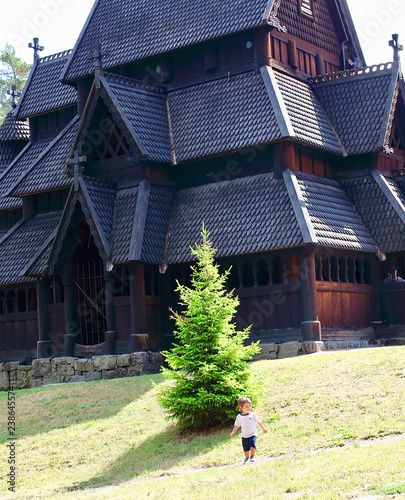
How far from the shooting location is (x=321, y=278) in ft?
82.7

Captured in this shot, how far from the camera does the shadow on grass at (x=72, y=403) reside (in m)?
20.3

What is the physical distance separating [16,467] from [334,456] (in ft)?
23.4

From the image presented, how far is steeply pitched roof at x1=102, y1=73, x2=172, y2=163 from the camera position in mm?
27234

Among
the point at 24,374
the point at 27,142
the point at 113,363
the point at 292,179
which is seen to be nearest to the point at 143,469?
the point at 113,363

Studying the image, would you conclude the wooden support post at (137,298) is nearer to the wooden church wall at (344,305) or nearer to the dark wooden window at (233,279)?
the dark wooden window at (233,279)

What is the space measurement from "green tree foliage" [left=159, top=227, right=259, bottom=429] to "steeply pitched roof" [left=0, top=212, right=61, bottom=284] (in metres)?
11.2

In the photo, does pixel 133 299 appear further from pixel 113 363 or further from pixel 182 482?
pixel 182 482

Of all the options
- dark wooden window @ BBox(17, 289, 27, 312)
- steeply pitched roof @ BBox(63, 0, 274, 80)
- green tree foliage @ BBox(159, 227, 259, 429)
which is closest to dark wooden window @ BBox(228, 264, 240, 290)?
green tree foliage @ BBox(159, 227, 259, 429)

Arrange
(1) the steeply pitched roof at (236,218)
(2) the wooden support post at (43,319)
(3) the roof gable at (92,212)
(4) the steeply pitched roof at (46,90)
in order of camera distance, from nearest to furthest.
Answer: (1) the steeply pitched roof at (236,218) < (3) the roof gable at (92,212) < (2) the wooden support post at (43,319) < (4) the steeply pitched roof at (46,90)

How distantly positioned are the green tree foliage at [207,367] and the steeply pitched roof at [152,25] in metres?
12.4

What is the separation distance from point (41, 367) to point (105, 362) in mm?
2851

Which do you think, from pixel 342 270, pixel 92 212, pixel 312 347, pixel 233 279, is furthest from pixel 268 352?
pixel 92 212

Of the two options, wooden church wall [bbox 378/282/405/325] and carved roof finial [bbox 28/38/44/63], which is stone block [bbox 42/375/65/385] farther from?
carved roof finial [bbox 28/38/44/63]

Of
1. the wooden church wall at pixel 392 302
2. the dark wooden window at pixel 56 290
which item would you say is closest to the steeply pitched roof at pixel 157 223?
the dark wooden window at pixel 56 290
